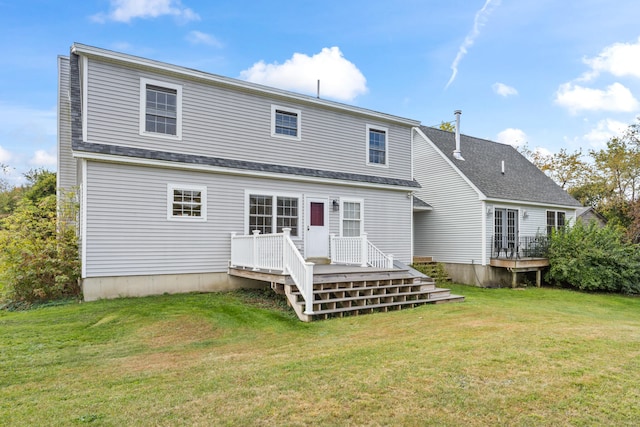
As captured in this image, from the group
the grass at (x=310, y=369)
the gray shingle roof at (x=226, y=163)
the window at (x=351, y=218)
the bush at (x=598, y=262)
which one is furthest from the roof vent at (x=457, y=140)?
the grass at (x=310, y=369)

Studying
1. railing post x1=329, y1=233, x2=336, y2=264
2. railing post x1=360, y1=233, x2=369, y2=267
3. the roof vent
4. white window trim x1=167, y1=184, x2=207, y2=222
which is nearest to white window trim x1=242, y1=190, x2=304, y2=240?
railing post x1=329, y1=233, x2=336, y2=264

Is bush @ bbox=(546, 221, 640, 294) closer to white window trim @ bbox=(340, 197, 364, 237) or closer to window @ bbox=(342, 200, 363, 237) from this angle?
white window trim @ bbox=(340, 197, 364, 237)

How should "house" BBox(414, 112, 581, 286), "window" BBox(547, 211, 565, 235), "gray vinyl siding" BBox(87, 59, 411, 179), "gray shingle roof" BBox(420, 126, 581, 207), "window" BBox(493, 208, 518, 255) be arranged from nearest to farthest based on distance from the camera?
"gray vinyl siding" BBox(87, 59, 411, 179) < "house" BBox(414, 112, 581, 286) < "window" BBox(493, 208, 518, 255) < "gray shingle roof" BBox(420, 126, 581, 207) < "window" BBox(547, 211, 565, 235)

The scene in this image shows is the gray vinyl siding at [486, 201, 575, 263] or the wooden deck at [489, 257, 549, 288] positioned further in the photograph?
the gray vinyl siding at [486, 201, 575, 263]

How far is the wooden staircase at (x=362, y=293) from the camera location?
8375 millimetres

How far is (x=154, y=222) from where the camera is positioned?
10055 millimetres

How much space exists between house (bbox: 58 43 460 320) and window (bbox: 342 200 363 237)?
4 cm

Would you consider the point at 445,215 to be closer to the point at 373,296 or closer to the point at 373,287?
the point at 373,287

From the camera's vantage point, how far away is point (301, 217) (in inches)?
482

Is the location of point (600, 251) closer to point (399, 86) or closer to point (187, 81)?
point (399, 86)

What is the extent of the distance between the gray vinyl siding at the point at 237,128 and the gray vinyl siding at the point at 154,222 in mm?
773

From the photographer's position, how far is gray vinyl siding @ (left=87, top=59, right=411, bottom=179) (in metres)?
9.78

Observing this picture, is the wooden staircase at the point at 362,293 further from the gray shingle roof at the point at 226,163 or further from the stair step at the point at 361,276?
the gray shingle roof at the point at 226,163

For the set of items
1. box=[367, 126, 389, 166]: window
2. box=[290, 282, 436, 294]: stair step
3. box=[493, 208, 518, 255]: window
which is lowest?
box=[290, 282, 436, 294]: stair step
